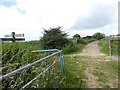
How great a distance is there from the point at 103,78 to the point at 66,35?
8.47 meters

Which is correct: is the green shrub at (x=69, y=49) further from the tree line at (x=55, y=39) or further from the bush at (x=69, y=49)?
the tree line at (x=55, y=39)

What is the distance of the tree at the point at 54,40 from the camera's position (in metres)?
11.4

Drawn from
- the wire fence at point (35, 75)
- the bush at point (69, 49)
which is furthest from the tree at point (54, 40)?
the wire fence at point (35, 75)

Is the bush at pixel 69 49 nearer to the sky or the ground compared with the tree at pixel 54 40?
nearer to the ground

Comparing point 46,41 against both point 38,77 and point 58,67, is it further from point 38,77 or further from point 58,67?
point 38,77

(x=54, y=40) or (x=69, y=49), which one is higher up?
(x=54, y=40)

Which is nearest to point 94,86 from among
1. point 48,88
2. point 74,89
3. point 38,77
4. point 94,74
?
point 74,89

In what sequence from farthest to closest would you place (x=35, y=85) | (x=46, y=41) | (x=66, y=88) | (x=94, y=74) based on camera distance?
(x=46, y=41), (x=94, y=74), (x=66, y=88), (x=35, y=85)

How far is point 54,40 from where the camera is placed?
11.5m

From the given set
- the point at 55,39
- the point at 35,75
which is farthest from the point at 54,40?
the point at 35,75

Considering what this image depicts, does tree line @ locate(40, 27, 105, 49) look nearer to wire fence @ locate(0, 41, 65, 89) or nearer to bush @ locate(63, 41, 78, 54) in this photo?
bush @ locate(63, 41, 78, 54)

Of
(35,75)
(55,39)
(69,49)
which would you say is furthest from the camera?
(55,39)

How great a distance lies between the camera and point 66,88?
3.20m

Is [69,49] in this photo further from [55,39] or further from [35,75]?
[35,75]
